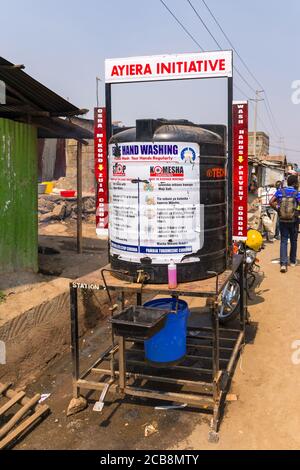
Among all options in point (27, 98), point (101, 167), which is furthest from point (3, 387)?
point (27, 98)

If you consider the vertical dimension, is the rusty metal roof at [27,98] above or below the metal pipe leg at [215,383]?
above

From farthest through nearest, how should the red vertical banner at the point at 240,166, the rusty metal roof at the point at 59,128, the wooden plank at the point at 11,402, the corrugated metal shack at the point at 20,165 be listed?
the rusty metal roof at the point at 59,128 < the corrugated metal shack at the point at 20,165 < the red vertical banner at the point at 240,166 < the wooden plank at the point at 11,402

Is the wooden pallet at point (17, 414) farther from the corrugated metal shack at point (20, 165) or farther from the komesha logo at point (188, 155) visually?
the komesha logo at point (188, 155)

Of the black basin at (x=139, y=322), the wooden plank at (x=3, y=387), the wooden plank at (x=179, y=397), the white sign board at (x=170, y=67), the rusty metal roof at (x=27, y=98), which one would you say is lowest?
the wooden plank at (x=3, y=387)

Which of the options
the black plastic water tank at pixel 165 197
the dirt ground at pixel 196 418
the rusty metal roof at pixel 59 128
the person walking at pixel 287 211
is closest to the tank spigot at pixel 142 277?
the black plastic water tank at pixel 165 197

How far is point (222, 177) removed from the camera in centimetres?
430

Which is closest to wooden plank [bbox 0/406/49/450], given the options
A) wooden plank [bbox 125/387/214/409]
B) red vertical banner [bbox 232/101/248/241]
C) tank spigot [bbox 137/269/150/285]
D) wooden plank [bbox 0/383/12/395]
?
wooden plank [bbox 0/383/12/395]

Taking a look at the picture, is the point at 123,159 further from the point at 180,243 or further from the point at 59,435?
the point at 59,435

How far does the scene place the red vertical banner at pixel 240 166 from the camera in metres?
5.09

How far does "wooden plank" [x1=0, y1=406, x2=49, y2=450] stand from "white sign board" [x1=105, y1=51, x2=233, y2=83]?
3447 mm
